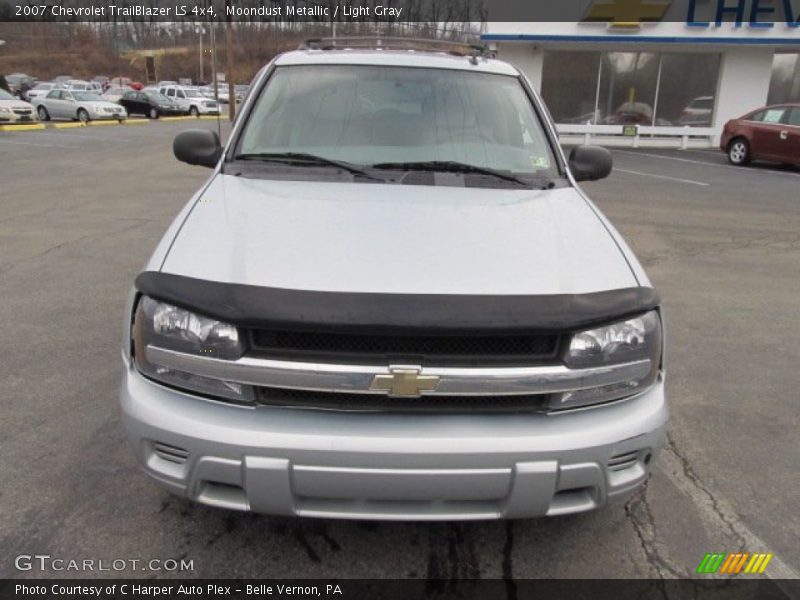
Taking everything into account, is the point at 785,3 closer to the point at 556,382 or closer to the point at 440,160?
the point at 440,160

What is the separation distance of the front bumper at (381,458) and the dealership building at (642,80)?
19.0m

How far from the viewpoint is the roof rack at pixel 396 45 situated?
4.31m

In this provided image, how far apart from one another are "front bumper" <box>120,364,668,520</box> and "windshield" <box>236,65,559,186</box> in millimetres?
1530

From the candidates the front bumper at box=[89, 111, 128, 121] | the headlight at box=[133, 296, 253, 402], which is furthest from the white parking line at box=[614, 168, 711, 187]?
the front bumper at box=[89, 111, 128, 121]

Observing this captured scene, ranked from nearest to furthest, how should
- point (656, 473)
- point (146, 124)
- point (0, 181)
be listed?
point (656, 473)
point (0, 181)
point (146, 124)

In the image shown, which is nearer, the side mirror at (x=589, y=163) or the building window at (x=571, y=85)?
the side mirror at (x=589, y=163)

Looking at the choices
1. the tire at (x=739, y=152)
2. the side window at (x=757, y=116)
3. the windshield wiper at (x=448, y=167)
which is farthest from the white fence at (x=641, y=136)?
the windshield wiper at (x=448, y=167)

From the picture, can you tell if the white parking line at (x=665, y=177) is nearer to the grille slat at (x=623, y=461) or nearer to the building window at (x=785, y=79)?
the grille slat at (x=623, y=461)

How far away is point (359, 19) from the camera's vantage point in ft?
140

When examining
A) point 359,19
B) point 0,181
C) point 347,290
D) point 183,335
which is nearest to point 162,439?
point 183,335

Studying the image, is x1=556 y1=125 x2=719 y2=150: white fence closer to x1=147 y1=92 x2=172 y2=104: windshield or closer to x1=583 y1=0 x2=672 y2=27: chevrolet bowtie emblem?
x1=583 y1=0 x2=672 y2=27: chevrolet bowtie emblem

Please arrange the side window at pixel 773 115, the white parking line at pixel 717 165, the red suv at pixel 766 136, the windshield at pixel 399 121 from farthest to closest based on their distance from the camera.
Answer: the side window at pixel 773 115
the white parking line at pixel 717 165
the red suv at pixel 766 136
the windshield at pixel 399 121

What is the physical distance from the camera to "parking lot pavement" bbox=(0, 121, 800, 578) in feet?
8.23

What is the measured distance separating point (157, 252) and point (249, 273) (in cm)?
51
